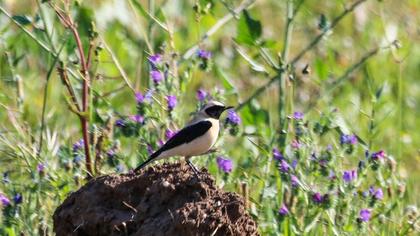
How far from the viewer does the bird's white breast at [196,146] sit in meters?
Result: 5.30

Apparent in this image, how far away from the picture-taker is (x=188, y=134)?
17.5 ft

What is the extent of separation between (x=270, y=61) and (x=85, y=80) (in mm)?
994

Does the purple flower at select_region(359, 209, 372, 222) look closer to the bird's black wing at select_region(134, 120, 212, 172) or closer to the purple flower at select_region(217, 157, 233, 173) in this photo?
the purple flower at select_region(217, 157, 233, 173)

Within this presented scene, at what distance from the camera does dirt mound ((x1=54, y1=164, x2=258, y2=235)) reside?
15.4ft

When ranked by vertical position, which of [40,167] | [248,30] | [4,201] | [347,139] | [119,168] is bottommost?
[4,201]

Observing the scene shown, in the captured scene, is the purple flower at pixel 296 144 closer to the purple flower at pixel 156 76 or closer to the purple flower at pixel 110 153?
the purple flower at pixel 156 76

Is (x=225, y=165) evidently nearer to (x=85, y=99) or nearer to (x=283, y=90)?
(x=283, y=90)

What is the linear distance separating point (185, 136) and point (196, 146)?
0.07 metres

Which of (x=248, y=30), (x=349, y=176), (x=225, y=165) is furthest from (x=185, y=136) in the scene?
(x=248, y=30)

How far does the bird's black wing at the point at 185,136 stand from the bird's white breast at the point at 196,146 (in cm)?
2

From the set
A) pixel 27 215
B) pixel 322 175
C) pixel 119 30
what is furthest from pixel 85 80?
pixel 119 30

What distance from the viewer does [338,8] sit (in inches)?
418

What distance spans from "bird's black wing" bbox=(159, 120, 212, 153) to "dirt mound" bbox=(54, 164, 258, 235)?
26cm

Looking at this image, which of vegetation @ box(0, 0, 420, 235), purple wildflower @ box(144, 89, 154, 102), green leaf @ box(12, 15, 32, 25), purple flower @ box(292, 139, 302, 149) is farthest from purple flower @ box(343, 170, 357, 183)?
green leaf @ box(12, 15, 32, 25)
